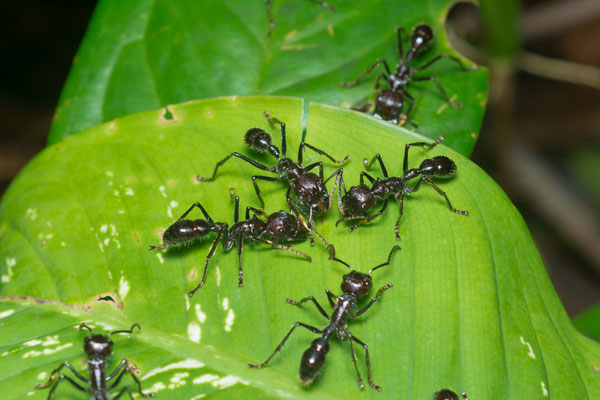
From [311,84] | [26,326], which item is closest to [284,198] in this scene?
[311,84]

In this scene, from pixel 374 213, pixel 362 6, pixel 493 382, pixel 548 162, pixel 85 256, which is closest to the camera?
pixel 493 382

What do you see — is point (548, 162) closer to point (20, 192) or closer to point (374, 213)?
point (374, 213)

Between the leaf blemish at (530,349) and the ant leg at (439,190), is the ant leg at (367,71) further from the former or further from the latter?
the leaf blemish at (530,349)

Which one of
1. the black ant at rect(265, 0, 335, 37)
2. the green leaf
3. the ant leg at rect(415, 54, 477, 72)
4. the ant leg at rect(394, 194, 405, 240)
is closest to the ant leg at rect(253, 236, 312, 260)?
the ant leg at rect(394, 194, 405, 240)

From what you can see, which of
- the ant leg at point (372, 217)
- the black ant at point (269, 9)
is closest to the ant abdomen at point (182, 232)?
the ant leg at point (372, 217)

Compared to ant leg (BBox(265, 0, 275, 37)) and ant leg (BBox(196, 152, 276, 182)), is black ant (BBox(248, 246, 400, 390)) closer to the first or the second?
ant leg (BBox(196, 152, 276, 182))

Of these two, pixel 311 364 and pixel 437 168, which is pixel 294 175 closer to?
pixel 437 168
